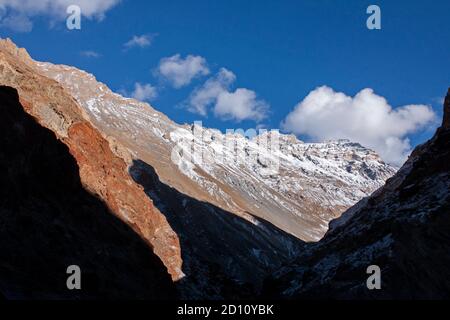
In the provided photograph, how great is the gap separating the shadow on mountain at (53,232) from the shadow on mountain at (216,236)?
4063 centimetres

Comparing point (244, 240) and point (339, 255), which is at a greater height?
point (244, 240)

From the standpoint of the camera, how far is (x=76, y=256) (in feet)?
163

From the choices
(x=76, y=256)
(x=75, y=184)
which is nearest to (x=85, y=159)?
(x=75, y=184)

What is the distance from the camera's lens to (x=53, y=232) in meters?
49.4

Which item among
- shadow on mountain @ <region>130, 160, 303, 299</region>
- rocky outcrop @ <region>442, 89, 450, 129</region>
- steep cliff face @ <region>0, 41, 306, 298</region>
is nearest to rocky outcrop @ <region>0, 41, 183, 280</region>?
steep cliff face @ <region>0, 41, 306, 298</region>

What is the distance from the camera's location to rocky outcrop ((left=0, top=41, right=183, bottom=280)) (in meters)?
66.1

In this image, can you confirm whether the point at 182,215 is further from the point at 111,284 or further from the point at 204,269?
the point at 111,284

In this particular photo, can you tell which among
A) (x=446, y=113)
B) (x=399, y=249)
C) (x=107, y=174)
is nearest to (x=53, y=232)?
(x=107, y=174)

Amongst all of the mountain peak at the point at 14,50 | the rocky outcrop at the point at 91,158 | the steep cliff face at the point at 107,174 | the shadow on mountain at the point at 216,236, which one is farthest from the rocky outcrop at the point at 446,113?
the mountain peak at the point at 14,50

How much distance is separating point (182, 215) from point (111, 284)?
101 metres

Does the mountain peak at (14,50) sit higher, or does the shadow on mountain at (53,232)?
the mountain peak at (14,50)

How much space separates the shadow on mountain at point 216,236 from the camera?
13375cm

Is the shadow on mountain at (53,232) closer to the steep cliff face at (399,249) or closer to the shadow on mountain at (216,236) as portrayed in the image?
the steep cliff face at (399,249)

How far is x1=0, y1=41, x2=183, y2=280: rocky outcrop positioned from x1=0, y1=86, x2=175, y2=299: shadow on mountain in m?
4.83
